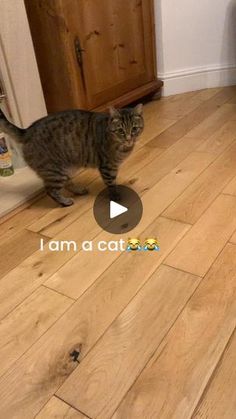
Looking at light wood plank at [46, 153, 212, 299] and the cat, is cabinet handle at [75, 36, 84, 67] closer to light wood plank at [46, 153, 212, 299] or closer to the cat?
the cat

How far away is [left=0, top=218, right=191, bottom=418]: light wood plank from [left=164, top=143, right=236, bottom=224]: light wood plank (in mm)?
137

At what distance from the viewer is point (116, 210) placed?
1.44 meters

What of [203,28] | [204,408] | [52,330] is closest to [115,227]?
[52,330]

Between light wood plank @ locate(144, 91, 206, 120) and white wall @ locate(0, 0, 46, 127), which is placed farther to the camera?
light wood plank @ locate(144, 91, 206, 120)

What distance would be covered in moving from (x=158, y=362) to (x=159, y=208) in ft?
2.23

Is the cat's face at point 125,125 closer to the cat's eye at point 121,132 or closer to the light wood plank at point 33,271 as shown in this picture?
the cat's eye at point 121,132

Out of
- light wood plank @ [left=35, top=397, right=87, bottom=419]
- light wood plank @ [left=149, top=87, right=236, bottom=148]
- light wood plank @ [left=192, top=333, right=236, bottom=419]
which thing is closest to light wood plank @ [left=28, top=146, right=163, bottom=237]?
light wood plank @ [left=149, top=87, right=236, bottom=148]

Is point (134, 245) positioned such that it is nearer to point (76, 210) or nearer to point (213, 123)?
point (76, 210)

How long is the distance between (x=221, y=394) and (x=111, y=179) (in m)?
0.93

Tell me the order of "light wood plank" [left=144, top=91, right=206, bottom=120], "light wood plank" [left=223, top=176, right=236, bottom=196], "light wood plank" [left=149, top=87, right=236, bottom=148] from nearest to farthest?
"light wood plank" [left=223, top=176, right=236, bottom=196] → "light wood plank" [left=149, top=87, right=236, bottom=148] → "light wood plank" [left=144, top=91, right=206, bottom=120]

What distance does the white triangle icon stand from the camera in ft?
4.66

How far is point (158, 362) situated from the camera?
0.86 metres

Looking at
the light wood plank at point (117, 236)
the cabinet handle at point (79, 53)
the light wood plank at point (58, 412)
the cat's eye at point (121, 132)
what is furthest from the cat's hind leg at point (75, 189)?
the light wood plank at point (58, 412)

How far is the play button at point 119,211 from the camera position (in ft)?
4.43
